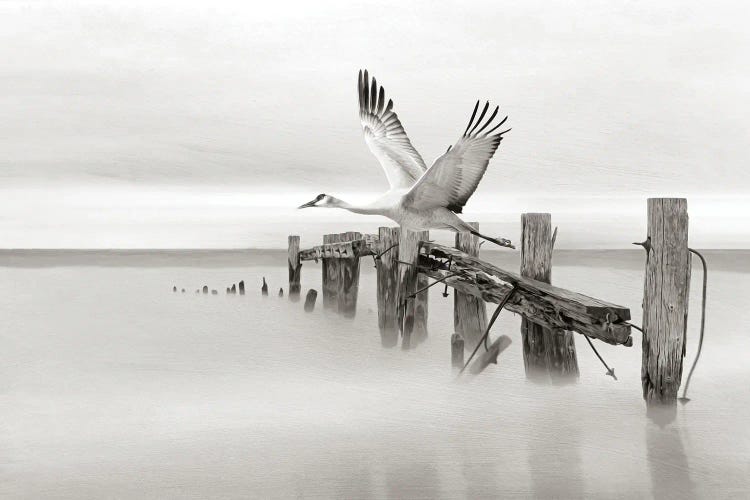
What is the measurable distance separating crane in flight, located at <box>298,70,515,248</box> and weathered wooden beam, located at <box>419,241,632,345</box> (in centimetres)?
36

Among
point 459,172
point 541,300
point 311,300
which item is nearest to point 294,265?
point 311,300

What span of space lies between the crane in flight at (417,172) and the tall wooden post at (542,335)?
25 centimetres

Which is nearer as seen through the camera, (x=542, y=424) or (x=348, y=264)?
(x=542, y=424)

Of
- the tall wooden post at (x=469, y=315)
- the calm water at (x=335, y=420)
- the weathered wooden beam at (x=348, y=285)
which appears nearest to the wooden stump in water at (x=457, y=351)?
the calm water at (x=335, y=420)

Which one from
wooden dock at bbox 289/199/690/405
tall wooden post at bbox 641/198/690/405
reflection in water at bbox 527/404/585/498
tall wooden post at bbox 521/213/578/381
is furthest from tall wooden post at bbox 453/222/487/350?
tall wooden post at bbox 641/198/690/405

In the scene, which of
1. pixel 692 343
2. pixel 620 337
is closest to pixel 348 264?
pixel 692 343

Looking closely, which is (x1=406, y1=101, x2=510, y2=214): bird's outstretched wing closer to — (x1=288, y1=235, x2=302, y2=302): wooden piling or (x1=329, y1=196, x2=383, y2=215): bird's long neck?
(x1=329, y1=196, x2=383, y2=215): bird's long neck

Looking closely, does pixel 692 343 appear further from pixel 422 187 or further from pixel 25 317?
pixel 25 317

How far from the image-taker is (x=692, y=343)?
10.7 meters

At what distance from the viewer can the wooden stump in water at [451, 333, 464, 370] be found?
806 centimetres

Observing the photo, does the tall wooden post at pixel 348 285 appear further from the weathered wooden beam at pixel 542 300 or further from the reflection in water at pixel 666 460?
the reflection in water at pixel 666 460

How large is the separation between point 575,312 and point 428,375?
8.33 feet

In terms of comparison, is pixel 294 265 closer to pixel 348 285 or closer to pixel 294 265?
pixel 294 265

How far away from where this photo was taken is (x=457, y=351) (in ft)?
26.5
